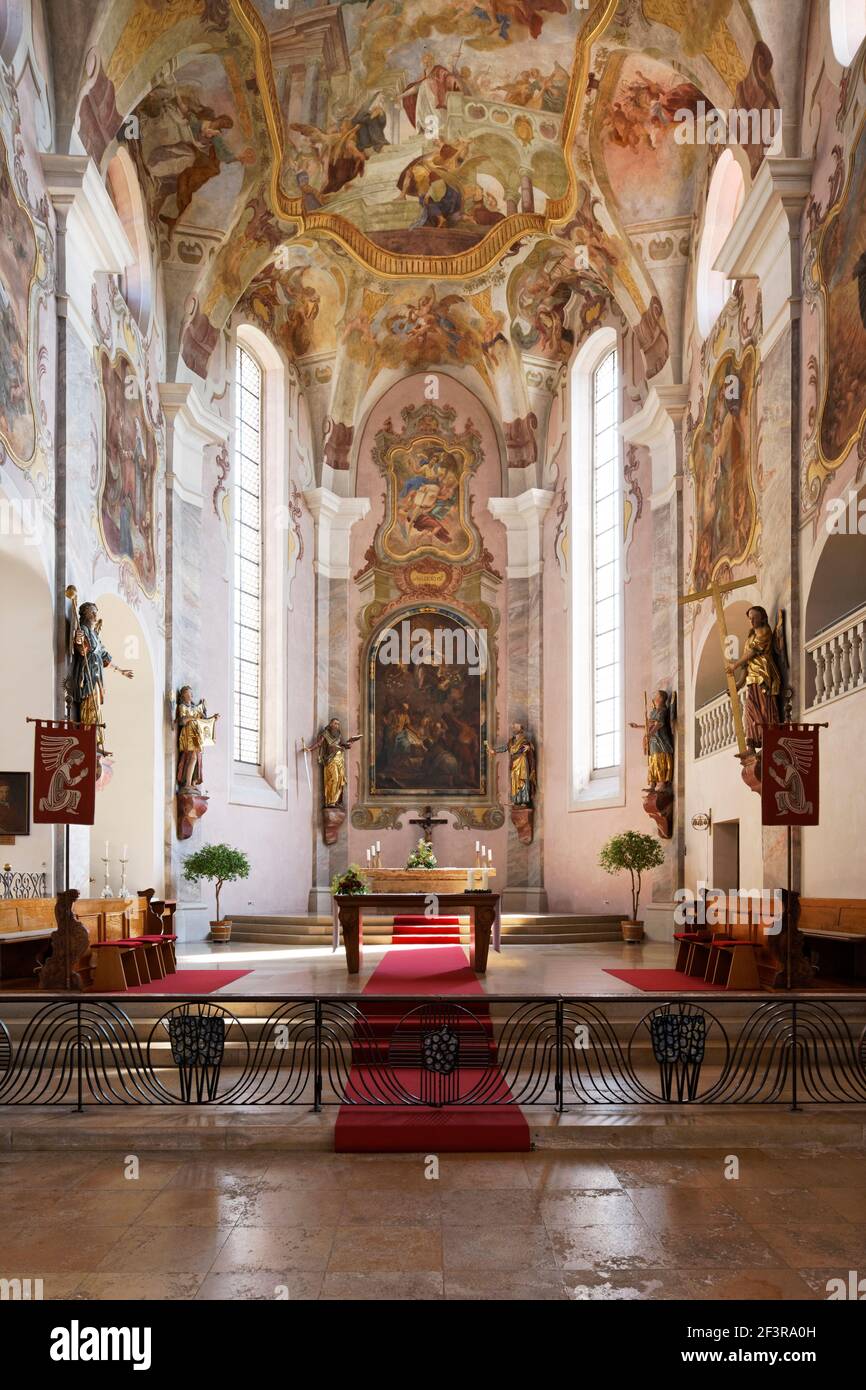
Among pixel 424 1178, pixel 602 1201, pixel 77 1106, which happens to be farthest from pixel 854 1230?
pixel 77 1106

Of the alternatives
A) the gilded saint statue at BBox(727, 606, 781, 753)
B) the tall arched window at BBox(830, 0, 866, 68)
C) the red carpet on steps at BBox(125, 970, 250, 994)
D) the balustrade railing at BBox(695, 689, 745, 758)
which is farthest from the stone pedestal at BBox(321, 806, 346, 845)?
the tall arched window at BBox(830, 0, 866, 68)

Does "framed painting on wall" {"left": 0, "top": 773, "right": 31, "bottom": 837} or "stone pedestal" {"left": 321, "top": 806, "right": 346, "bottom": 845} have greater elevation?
"framed painting on wall" {"left": 0, "top": 773, "right": 31, "bottom": 837}

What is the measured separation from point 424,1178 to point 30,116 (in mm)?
10685

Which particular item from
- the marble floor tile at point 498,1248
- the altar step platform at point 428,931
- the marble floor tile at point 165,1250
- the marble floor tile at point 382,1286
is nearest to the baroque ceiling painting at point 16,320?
the marble floor tile at point 165,1250

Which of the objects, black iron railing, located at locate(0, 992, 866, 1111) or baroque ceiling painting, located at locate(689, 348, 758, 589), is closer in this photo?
black iron railing, located at locate(0, 992, 866, 1111)

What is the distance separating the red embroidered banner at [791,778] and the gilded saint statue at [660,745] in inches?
267


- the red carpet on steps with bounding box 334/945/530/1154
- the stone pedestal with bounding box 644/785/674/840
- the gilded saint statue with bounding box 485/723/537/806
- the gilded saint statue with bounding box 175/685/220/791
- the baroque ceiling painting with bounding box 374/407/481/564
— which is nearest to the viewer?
the red carpet on steps with bounding box 334/945/530/1154

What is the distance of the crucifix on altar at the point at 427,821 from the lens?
21906 millimetres

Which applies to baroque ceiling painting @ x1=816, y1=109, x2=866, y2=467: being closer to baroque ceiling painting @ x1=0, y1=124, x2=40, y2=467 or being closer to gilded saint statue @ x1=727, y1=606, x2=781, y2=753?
gilded saint statue @ x1=727, y1=606, x2=781, y2=753

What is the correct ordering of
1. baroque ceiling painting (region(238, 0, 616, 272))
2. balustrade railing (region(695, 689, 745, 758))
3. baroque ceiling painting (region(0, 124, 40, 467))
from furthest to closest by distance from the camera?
baroque ceiling painting (region(238, 0, 616, 272)) → balustrade railing (region(695, 689, 745, 758)) → baroque ceiling painting (region(0, 124, 40, 467))

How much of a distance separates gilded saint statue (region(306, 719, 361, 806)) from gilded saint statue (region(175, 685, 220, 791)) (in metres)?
4.74

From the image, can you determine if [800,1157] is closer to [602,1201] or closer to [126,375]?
[602,1201]

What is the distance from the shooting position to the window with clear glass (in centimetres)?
2073

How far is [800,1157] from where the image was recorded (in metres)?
7.38
